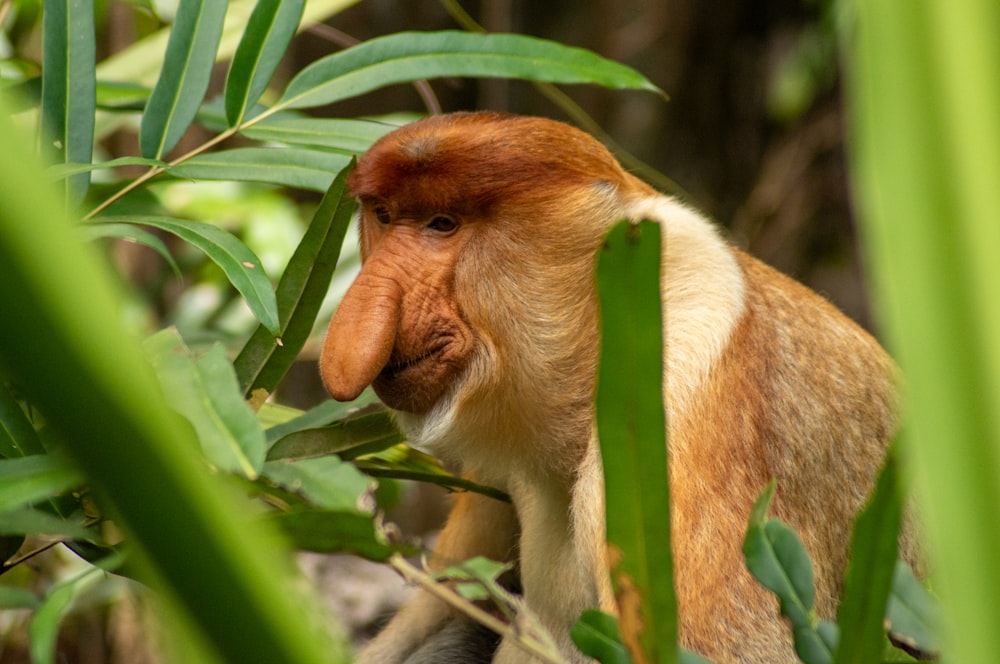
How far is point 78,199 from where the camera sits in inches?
82.3

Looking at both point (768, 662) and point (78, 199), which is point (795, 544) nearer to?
point (768, 662)

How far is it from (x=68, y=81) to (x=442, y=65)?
0.80m

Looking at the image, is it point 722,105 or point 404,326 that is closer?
point 404,326

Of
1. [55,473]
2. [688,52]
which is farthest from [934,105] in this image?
[688,52]

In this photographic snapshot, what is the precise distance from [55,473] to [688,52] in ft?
22.8

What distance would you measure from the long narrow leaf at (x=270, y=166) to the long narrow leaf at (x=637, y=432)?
52.8 inches

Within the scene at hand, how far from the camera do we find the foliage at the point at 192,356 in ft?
1.81

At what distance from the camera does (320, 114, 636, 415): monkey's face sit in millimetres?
2264

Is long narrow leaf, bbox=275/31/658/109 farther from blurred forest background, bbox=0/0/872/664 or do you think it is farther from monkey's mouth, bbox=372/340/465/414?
blurred forest background, bbox=0/0/872/664

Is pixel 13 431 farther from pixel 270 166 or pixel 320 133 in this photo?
pixel 320 133

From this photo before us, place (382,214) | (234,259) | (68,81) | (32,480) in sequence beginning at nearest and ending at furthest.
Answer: (32,480)
(234,259)
(68,81)
(382,214)

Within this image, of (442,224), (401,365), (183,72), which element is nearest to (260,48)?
(183,72)

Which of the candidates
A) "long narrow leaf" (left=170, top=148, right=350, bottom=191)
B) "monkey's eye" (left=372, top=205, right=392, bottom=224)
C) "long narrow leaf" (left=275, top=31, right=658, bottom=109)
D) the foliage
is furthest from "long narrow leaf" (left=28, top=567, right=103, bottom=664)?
"long narrow leaf" (left=275, top=31, right=658, bottom=109)

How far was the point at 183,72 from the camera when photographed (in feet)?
7.64
